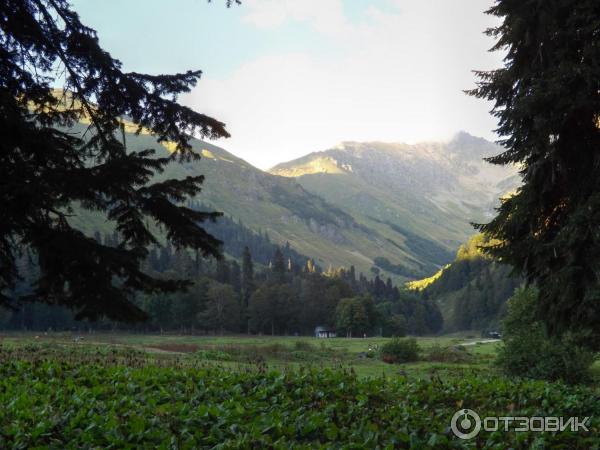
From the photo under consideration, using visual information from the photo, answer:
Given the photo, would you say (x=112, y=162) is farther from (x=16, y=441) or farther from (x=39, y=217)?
(x=16, y=441)

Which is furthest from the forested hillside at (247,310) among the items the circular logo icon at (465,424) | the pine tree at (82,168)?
the pine tree at (82,168)

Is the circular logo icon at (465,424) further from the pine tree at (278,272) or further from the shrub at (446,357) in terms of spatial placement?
the pine tree at (278,272)

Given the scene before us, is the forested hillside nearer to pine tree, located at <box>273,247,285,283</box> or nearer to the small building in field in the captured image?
pine tree, located at <box>273,247,285,283</box>

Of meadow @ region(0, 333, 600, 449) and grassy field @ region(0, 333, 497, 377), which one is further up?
meadow @ region(0, 333, 600, 449)

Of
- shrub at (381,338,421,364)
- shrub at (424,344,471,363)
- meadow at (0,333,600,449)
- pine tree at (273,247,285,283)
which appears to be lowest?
shrub at (424,344,471,363)

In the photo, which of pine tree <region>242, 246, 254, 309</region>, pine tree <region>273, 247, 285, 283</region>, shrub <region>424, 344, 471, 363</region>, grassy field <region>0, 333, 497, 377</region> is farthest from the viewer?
pine tree <region>273, 247, 285, 283</region>

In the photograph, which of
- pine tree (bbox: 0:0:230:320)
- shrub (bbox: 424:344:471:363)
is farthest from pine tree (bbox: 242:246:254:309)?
pine tree (bbox: 0:0:230:320)

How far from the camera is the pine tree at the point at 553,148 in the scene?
1250 cm

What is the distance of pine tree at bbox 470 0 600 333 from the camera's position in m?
12.5

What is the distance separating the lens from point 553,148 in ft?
45.0

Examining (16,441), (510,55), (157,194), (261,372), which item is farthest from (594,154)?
(16,441)

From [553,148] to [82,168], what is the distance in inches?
471

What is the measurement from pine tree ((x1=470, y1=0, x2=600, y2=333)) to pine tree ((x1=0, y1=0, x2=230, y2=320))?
9170mm

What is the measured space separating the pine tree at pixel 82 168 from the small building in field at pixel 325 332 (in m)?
127
